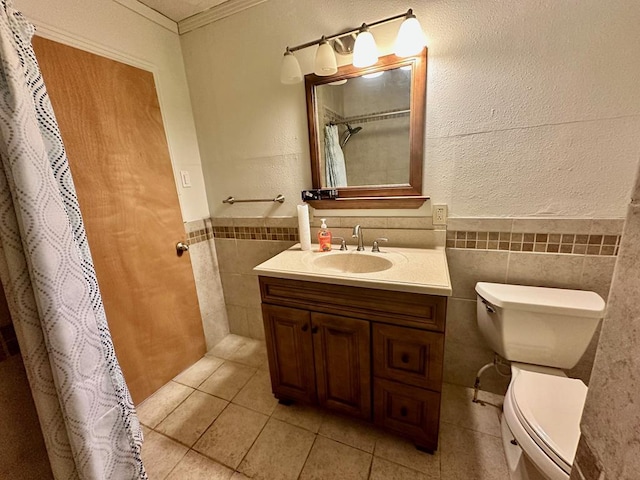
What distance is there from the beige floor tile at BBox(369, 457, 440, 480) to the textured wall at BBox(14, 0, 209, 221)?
1.71m

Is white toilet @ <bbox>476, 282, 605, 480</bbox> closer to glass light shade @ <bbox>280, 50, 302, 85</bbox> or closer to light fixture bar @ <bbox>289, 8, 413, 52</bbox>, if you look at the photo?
light fixture bar @ <bbox>289, 8, 413, 52</bbox>

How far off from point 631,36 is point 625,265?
1333 mm

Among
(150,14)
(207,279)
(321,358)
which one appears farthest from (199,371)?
(150,14)

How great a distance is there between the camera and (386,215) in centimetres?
150

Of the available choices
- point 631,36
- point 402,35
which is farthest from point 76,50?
point 631,36

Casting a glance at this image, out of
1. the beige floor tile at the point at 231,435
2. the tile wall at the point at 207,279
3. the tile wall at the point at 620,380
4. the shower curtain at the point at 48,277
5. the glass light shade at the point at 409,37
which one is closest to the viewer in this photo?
the tile wall at the point at 620,380

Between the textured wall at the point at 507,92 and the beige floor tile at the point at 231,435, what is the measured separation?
4.55ft

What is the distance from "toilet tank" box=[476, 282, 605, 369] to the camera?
3.51 feet

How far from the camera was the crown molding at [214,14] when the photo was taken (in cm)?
149

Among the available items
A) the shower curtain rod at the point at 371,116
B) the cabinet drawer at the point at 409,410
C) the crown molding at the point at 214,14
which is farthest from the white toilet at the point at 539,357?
the crown molding at the point at 214,14

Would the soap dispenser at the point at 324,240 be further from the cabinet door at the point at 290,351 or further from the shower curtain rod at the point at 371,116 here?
the shower curtain rod at the point at 371,116

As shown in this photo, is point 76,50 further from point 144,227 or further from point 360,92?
point 360,92

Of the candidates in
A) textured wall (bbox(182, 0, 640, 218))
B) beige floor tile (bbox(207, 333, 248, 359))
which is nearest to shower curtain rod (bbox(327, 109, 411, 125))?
textured wall (bbox(182, 0, 640, 218))

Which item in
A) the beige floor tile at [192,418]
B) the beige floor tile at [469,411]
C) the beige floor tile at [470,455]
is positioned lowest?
the beige floor tile at [470,455]
